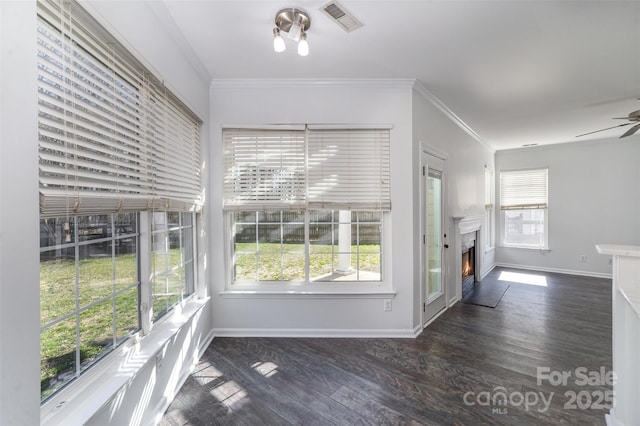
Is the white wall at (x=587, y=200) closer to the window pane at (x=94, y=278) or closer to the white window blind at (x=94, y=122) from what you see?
the white window blind at (x=94, y=122)

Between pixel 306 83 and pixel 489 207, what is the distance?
5176 millimetres

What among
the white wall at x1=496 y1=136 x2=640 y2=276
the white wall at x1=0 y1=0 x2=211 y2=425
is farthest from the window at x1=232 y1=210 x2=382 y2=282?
the white wall at x1=496 y1=136 x2=640 y2=276

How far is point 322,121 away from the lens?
2717mm

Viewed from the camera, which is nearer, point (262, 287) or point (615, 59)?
point (615, 59)

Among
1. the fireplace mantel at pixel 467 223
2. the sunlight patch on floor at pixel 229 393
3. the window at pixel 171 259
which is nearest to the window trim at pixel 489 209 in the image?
the fireplace mantel at pixel 467 223

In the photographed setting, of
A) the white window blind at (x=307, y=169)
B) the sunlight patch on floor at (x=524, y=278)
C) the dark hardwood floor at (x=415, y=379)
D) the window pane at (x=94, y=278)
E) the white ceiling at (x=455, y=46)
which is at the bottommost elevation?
the dark hardwood floor at (x=415, y=379)

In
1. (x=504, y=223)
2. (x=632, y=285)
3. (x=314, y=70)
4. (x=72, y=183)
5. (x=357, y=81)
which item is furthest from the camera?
(x=504, y=223)

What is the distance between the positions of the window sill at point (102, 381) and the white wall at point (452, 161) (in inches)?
94.7

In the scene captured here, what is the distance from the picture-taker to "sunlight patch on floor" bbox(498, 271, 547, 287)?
4.80 m

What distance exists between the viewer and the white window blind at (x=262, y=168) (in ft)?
8.91

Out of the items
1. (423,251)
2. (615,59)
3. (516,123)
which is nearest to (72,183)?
(423,251)

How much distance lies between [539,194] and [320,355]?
600 cm

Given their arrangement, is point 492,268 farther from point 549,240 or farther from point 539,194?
point 539,194

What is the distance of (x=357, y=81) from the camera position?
2674mm
